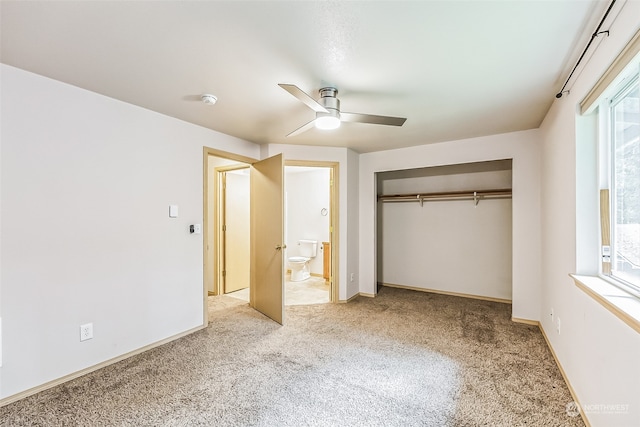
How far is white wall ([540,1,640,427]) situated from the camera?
1.32 m

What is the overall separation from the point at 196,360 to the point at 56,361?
97 centimetres

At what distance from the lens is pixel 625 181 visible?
163 cm

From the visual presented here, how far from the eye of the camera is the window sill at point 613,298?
1238 millimetres

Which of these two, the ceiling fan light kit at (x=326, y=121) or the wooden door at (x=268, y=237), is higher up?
the ceiling fan light kit at (x=326, y=121)

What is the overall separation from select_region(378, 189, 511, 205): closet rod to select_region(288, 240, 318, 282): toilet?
1.69 meters

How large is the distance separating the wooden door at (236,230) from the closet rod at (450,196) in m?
2.36

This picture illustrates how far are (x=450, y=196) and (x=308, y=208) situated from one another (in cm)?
273

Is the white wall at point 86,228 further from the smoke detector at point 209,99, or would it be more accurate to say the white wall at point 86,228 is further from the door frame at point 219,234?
the door frame at point 219,234

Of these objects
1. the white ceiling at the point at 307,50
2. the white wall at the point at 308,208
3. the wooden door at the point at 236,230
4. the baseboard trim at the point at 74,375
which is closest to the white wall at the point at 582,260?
the white ceiling at the point at 307,50

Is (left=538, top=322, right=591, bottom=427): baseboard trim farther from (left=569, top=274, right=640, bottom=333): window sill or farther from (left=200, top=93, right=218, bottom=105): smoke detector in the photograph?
(left=200, top=93, right=218, bottom=105): smoke detector

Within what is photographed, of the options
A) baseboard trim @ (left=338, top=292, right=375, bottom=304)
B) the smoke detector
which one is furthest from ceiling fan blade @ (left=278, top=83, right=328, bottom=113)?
baseboard trim @ (left=338, top=292, right=375, bottom=304)

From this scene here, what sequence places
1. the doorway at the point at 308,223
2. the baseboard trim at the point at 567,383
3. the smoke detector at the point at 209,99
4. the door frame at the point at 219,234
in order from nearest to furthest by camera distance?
1. the baseboard trim at the point at 567,383
2. the smoke detector at the point at 209,99
3. the door frame at the point at 219,234
4. the doorway at the point at 308,223

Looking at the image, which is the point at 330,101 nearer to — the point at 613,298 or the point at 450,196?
the point at 613,298

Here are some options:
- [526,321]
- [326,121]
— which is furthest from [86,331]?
[526,321]
